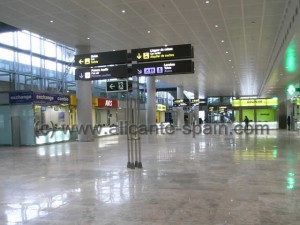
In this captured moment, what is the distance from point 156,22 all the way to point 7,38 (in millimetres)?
12945

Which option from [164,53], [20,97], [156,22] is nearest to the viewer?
[164,53]

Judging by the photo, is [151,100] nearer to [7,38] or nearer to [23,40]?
[23,40]

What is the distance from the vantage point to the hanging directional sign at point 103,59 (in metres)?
11.9

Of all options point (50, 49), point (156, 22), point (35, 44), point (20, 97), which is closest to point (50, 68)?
point (50, 49)

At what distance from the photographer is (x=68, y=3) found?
46.3 ft

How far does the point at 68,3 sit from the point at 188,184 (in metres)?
9.79

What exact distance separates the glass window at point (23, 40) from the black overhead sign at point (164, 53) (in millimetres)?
16433

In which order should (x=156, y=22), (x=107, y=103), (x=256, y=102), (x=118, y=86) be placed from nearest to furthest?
(x=118, y=86) < (x=156, y=22) < (x=107, y=103) < (x=256, y=102)

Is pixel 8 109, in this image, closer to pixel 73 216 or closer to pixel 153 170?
pixel 153 170

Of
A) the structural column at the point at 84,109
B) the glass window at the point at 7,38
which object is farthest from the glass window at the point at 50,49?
the structural column at the point at 84,109

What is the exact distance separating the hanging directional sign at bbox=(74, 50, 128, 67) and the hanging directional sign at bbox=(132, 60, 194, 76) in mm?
544

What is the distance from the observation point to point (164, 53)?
38.1 feet

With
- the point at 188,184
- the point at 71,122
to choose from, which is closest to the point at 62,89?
the point at 71,122

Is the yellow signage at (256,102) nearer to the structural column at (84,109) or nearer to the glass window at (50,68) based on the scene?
the structural column at (84,109)
